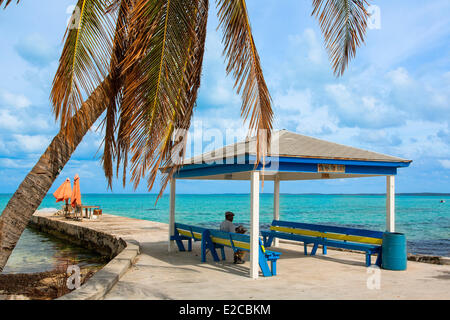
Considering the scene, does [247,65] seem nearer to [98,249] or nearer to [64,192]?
[98,249]

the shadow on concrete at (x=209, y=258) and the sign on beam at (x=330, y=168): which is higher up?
the sign on beam at (x=330, y=168)

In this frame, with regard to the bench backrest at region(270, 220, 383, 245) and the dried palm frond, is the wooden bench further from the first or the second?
the dried palm frond

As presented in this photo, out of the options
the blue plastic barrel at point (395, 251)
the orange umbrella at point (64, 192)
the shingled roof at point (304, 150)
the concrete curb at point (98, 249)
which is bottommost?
the concrete curb at point (98, 249)

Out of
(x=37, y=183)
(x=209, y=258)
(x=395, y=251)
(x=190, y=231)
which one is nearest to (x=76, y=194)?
(x=190, y=231)

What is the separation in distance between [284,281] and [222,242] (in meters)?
2.01

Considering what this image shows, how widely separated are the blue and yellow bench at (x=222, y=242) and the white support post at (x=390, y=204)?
295 cm

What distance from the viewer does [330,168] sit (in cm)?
879

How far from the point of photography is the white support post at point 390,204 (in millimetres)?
9570

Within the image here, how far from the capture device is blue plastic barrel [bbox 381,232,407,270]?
28.2 ft

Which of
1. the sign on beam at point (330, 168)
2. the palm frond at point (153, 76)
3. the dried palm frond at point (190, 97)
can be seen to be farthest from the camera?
the sign on beam at point (330, 168)

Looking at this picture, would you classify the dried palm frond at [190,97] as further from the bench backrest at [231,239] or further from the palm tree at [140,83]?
the bench backrest at [231,239]

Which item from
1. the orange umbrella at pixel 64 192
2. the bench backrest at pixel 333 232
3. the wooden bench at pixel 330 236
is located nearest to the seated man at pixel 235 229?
the wooden bench at pixel 330 236
